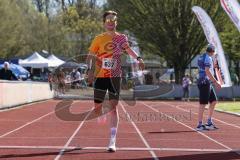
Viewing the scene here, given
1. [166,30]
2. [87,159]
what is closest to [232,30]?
[166,30]

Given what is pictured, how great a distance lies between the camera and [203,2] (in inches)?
1896

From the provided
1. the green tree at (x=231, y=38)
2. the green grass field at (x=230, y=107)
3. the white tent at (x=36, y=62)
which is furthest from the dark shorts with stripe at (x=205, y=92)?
the white tent at (x=36, y=62)

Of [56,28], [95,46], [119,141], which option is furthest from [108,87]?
[56,28]

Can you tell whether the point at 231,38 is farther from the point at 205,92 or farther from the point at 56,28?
the point at 205,92

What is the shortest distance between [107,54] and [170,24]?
3849 centimetres

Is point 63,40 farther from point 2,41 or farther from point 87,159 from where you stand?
point 87,159

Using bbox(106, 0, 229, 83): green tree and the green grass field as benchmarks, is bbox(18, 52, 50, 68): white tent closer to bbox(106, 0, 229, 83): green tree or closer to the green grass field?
bbox(106, 0, 229, 83): green tree

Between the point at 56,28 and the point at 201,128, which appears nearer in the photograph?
the point at 201,128

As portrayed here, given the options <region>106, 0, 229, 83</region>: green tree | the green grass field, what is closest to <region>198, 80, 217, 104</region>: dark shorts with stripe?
the green grass field

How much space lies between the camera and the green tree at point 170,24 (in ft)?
157

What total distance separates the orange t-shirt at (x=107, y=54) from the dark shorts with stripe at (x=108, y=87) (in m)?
0.07

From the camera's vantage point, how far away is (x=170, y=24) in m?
48.2

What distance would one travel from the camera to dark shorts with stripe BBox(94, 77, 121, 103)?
10.0 meters

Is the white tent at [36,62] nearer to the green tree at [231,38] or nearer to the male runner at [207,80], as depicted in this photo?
the green tree at [231,38]
